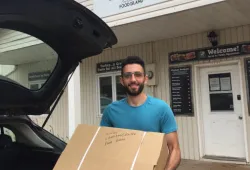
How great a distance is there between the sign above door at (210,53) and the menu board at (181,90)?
0.23 meters

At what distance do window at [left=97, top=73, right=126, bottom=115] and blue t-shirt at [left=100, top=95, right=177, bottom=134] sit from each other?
241 inches

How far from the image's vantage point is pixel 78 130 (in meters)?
2.30

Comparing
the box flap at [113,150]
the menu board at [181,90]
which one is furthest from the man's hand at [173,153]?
the menu board at [181,90]

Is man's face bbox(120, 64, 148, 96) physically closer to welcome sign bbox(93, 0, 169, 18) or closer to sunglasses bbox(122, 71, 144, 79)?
sunglasses bbox(122, 71, 144, 79)

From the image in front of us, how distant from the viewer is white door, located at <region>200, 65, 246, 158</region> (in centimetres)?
670

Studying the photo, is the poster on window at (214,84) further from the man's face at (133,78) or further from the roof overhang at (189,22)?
the man's face at (133,78)

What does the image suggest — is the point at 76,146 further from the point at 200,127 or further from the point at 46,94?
the point at 200,127

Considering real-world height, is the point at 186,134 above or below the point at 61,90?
below

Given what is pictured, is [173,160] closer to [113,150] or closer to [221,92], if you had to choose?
[113,150]

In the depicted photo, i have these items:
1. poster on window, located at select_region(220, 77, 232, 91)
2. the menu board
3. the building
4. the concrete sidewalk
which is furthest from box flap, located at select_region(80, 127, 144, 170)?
the menu board

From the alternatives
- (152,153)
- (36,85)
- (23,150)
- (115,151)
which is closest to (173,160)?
(152,153)

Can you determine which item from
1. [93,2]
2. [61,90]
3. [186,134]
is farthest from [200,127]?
[61,90]

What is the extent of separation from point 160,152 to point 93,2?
19.3ft

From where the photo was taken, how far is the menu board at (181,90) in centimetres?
729
